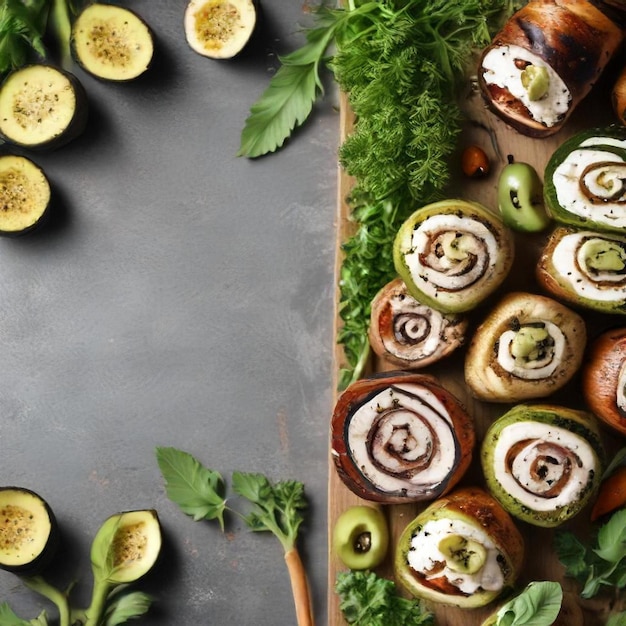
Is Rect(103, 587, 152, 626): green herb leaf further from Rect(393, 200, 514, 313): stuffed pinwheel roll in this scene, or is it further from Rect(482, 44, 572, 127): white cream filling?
Rect(482, 44, 572, 127): white cream filling

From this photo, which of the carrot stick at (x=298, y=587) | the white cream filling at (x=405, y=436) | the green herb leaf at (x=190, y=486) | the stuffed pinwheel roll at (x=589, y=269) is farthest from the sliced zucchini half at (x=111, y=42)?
the carrot stick at (x=298, y=587)

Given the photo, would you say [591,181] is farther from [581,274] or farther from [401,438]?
[401,438]

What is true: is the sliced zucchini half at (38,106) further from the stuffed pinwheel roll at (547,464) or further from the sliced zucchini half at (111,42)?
the stuffed pinwheel roll at (547,464)

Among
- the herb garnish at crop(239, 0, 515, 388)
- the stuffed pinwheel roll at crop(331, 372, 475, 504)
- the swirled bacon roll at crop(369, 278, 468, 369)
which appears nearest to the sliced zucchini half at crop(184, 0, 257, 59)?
the herb garnish at crop(239, 0, 515, 388)

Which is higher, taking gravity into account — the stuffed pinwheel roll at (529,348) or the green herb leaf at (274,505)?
the stuffed pinwheel roll at (529,348)

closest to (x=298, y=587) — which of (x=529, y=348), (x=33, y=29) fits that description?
(x=529, y=348)

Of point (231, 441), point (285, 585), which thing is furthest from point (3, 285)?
point (285, 585)
